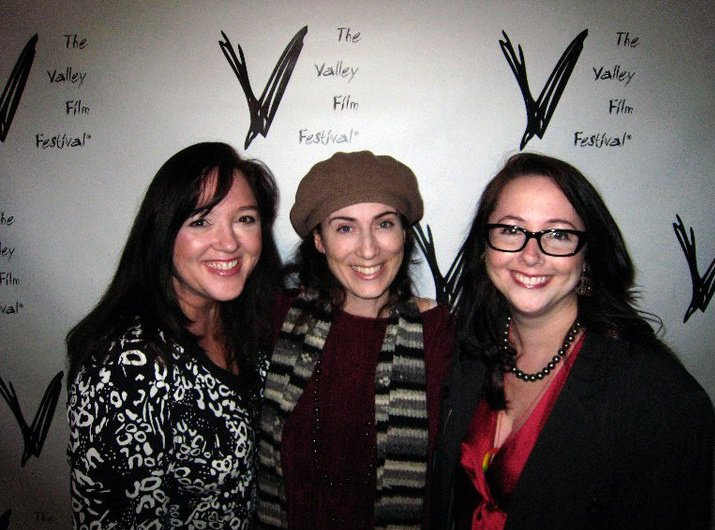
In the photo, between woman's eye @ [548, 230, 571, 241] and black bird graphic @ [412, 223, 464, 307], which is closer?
woman's eye @ [548, 230, 571, 241]

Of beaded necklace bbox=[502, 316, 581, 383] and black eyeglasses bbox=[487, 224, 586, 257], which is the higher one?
black eyeglasses bbox=[487, 224, 586, 257]

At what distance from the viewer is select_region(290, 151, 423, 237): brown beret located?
1.27 m

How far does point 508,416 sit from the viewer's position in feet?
4.01

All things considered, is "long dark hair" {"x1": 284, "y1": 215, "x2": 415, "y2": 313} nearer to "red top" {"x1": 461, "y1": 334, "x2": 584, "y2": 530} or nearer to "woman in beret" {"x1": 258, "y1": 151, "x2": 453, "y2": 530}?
"woman in beret" {"x1": 258, "y1": 151, "x2": 453, "y2": 530}

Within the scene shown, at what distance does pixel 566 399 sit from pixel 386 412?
0.60 m

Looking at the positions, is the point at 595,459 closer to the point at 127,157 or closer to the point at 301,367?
the point at 301,367

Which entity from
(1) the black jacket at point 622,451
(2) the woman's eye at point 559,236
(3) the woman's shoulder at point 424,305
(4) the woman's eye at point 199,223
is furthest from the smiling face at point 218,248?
(1) the black jacket at point 622,451

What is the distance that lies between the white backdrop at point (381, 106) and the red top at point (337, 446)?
27.9 inches

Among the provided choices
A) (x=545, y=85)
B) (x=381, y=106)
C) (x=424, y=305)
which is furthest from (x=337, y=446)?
(x=545, y=85)

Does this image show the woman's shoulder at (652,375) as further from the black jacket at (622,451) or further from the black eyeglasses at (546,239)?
the black eyeglasses at (546,239)

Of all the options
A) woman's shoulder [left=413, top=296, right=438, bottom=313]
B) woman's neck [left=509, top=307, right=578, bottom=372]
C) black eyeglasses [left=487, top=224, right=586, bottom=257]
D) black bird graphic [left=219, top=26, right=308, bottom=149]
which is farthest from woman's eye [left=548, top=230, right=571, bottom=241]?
black bird graphic [left=219, top=26, right=308, bottom=149]

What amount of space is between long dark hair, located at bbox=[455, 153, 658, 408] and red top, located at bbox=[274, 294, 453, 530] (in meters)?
0.20

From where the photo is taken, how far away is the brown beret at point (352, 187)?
1.27 metres

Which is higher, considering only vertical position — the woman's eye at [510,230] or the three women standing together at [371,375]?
the woman's eye at [510,230]
